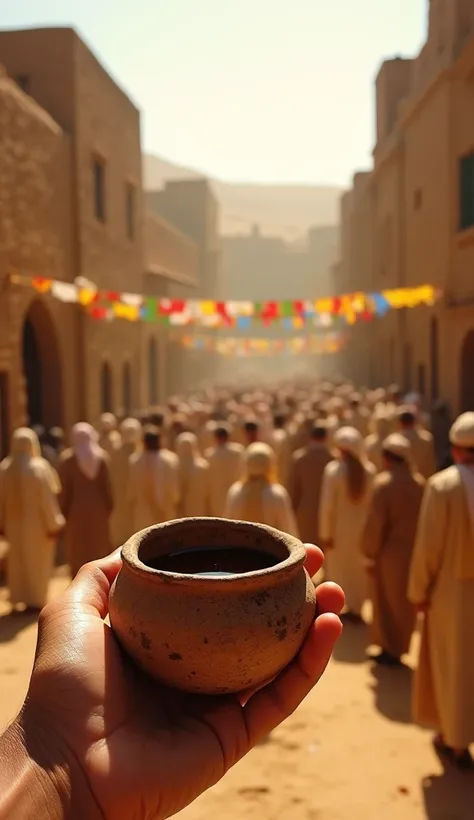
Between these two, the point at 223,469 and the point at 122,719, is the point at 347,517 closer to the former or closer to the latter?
the point at 223,469

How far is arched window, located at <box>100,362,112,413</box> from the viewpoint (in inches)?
621

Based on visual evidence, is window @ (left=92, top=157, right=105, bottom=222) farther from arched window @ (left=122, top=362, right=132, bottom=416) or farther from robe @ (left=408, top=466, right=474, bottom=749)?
robe @ (left=408, top=466, right=474, bottom=749)

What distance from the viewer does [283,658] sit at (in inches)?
73.0

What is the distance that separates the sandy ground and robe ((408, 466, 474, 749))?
321 millimetres

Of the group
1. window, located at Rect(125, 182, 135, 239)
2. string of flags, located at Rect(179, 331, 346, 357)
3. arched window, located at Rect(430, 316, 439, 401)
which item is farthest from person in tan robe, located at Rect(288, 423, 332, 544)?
string of flags, located at Rect(179, 331, 346, 357)

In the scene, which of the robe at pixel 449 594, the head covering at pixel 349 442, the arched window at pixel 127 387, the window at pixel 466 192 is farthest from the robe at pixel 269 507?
the arched window at pixel 127 387

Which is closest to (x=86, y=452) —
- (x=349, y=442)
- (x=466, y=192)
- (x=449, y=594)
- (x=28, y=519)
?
(x=28, y=519)

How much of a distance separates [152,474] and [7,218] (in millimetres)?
5213

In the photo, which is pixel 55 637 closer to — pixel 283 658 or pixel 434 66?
pixel 283 658

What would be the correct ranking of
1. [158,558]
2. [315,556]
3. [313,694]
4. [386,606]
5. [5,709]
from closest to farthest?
[158,558] < [315,556] < [5,709] < [313,694] < [386,606]

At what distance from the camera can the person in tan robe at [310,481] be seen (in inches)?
306

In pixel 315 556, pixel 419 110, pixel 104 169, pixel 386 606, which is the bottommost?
pixel 386 606

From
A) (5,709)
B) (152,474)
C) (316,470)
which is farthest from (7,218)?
(5,709)

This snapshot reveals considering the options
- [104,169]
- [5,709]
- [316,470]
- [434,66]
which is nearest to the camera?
[5,709]
